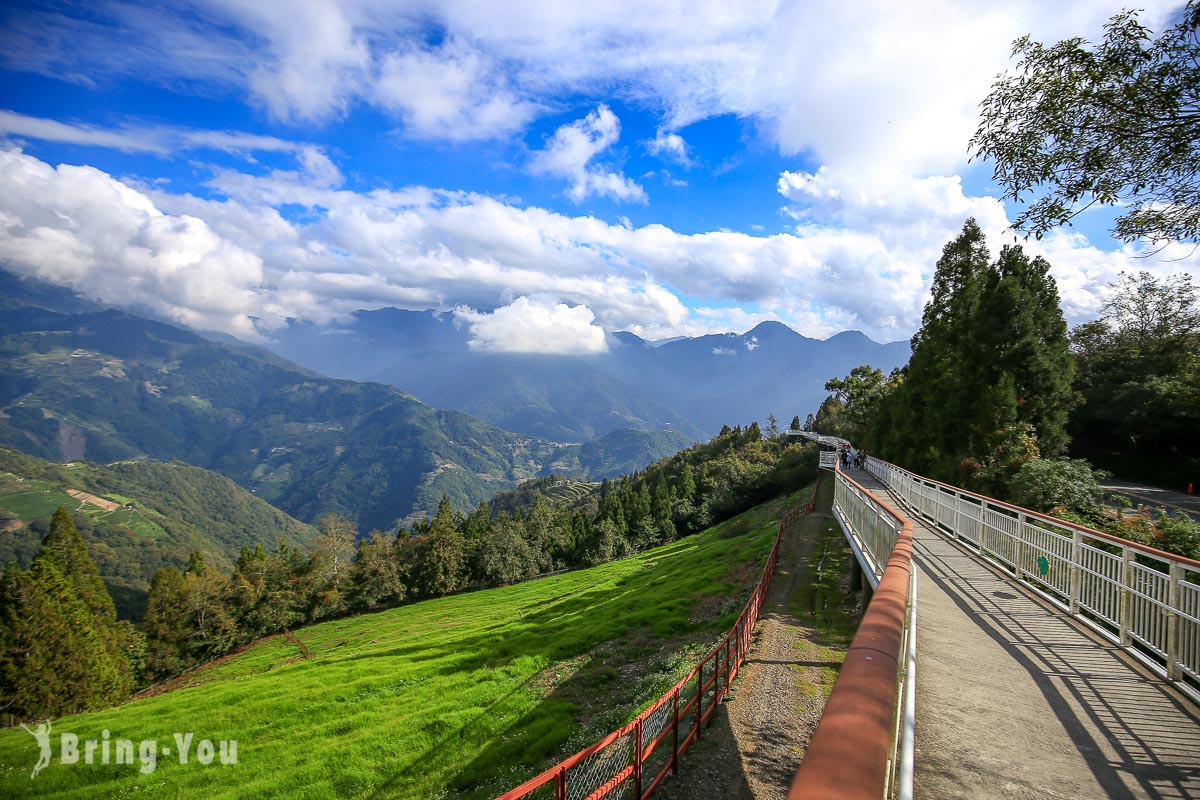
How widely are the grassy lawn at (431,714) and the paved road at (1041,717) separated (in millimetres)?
8471

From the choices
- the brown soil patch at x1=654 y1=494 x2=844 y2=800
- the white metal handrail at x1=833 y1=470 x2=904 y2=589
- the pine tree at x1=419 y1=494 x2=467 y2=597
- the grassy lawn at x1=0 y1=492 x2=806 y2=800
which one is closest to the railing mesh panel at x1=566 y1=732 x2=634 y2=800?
the brown soil patch at x1=654 y1=494 x2=844 y2=800

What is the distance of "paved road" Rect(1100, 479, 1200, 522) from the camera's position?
78.4 feet

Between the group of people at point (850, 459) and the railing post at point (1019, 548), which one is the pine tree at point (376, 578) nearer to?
the group of people at point (850, 459)

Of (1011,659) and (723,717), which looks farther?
(723,717)

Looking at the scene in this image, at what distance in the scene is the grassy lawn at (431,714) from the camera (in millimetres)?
12562

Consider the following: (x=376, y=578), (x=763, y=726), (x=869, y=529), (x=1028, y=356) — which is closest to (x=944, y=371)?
(x=1028, y=356)

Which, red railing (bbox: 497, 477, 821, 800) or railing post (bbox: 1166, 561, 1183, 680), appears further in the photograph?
red railing (bbox: 497, 477, 821, 800)

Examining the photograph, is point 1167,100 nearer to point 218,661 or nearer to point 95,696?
point 95,696

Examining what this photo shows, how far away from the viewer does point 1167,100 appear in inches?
290

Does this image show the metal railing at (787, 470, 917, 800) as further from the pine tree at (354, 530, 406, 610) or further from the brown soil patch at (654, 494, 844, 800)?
the pine tree at (354, 530, 406, 610)

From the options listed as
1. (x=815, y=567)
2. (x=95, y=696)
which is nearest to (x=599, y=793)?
(x=815, y=567)

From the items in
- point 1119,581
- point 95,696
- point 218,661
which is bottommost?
point 218,661

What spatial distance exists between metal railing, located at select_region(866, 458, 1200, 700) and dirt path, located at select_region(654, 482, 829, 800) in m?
4.77

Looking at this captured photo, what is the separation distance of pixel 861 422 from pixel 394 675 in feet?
171
